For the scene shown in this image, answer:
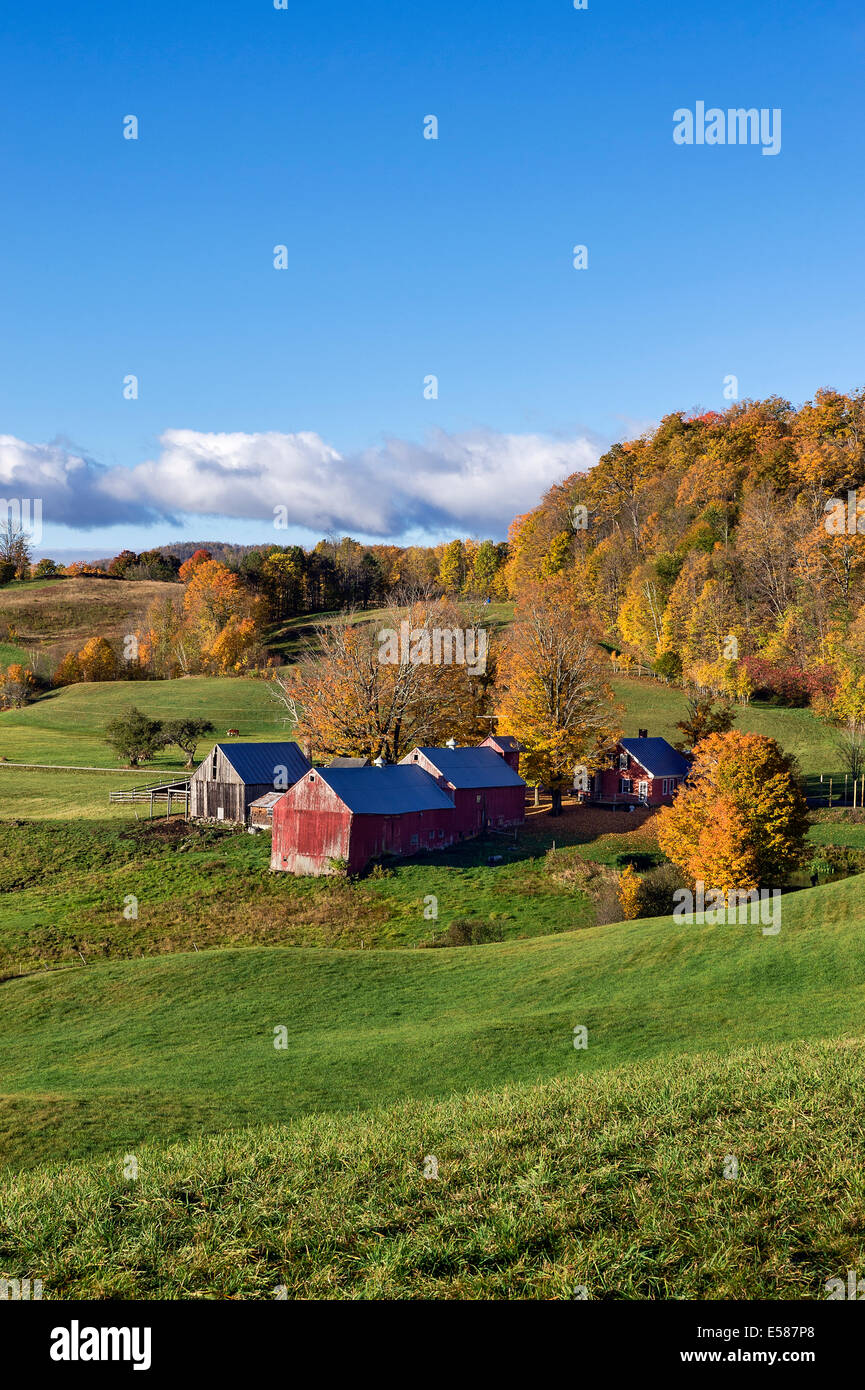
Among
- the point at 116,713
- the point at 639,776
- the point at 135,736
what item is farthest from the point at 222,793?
the point at 116,713

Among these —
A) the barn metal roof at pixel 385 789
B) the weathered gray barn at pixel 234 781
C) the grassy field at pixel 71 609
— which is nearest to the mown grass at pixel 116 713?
the weathered gray barn at pixel 234 781

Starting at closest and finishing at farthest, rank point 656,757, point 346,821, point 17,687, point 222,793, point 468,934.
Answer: point 468,934 → point 346,821 → point 222,793 → point 656,757 → point 17,687

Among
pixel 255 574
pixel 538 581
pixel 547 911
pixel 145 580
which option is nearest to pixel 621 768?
pixel 547 911

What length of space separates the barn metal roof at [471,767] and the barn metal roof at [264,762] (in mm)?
8103

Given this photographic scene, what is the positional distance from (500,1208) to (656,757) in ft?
207

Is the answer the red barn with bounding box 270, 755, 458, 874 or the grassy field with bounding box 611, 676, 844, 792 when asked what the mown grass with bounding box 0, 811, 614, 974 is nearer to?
the red barn with bounding box 270, 755, 458, 874

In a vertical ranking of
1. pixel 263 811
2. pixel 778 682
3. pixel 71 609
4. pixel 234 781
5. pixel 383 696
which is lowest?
pixel 263 811

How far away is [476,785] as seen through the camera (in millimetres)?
58500

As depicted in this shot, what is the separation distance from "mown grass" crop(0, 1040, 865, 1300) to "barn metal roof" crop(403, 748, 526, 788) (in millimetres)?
46172

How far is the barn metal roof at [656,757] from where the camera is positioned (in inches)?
2702

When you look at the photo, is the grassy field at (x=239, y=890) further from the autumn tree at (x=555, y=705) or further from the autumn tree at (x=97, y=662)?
the autumn tree at (x=97, y=662)

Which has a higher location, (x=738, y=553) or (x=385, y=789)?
(x=738, y=553)

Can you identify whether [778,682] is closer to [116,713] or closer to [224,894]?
[224,894]
